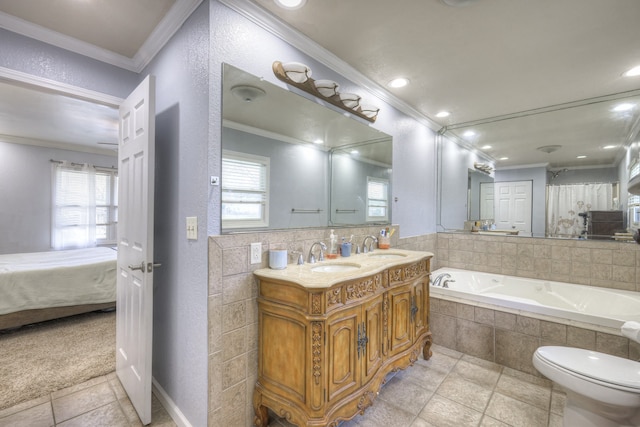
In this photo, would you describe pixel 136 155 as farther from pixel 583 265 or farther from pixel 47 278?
pixel 583 265

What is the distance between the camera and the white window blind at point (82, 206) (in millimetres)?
5156

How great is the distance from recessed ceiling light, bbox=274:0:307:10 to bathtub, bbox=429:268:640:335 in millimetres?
2612

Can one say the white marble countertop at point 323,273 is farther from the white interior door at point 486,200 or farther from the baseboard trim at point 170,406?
the white interior door at point 486,200

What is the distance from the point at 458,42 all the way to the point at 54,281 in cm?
457

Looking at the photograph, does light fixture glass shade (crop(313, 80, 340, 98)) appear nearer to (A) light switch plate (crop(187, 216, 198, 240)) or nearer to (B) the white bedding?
(A) light switch plate (crop(187, 216, 198, 240))

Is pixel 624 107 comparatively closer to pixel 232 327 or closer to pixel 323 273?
pixel 323 273

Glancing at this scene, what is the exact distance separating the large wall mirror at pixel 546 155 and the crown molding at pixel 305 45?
1312mm

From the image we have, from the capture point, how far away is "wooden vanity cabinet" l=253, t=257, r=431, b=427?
1.42 m

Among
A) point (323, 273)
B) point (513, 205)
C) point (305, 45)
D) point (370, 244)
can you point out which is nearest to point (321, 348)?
point (323, 273)

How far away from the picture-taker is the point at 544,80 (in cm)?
246

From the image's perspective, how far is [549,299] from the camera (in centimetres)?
287

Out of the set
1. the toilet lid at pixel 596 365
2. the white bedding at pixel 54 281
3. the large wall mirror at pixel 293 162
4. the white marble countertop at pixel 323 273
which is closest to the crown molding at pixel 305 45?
the large wall mirror at pixel 293 162

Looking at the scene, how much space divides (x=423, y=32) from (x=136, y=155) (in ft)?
6.75

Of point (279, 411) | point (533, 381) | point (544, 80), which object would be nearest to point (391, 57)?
point (544, 80)
